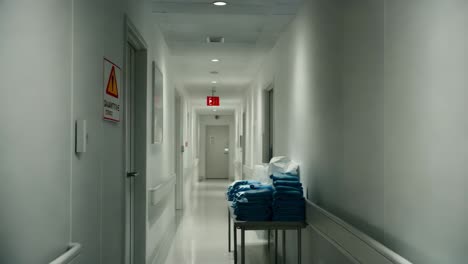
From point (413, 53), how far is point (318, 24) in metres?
1.98

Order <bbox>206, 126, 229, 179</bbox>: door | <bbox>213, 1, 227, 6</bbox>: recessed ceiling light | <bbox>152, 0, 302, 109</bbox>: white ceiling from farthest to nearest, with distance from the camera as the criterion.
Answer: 1. <bbox>206, 126, 229, 179</bbox>: door
2. <bbox>152, 0, 302, 109</bbox>: white ceiling
3. <bbox>213, 1, 227, 6</bbox>: recessed ceiling light

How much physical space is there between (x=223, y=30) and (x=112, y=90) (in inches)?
119

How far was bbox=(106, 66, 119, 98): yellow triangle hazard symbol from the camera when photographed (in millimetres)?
2998

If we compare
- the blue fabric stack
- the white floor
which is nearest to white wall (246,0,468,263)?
the blue fabric stack

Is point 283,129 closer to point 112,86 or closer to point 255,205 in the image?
point 255,205

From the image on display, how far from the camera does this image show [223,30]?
19.2 ft

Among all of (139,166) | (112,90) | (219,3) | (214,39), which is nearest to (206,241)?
(139,166)

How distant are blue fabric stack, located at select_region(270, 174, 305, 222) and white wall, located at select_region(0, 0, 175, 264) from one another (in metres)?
1.43

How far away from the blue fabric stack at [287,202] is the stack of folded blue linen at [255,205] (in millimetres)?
82

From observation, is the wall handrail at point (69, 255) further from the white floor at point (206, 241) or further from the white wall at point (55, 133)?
the white floor at point (206, 241)

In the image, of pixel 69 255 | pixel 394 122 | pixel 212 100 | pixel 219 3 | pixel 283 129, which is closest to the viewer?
pixel 69 255

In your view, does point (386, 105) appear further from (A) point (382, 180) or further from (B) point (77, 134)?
(B) point (77, 134)

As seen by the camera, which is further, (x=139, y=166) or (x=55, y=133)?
(x=139, y=166)

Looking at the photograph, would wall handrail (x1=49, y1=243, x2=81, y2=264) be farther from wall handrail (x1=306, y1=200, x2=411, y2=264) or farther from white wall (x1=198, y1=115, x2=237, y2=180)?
white wall (x1=198, y1=115, x2=237, y2=180)
